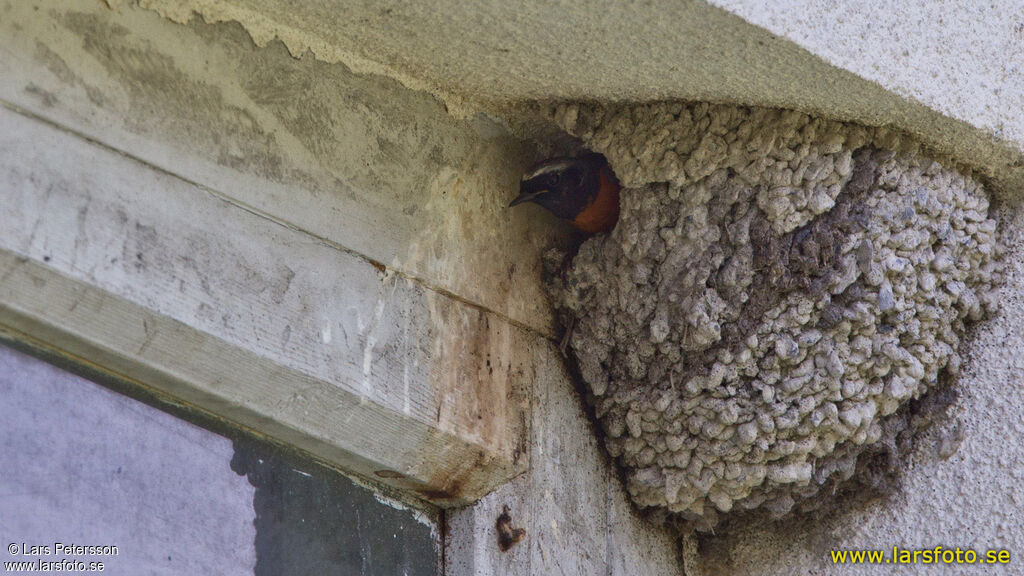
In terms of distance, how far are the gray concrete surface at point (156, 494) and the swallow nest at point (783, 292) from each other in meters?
1.20

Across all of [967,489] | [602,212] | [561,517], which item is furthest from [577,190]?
[967,489]

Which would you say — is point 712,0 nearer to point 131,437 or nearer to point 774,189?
point 774,189

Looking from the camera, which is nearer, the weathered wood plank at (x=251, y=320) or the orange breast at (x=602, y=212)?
the weathered wood plank at (x=251, y=320)

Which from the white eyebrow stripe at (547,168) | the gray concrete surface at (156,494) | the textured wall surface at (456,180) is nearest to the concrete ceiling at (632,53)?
the textured wall surface at (456,180)

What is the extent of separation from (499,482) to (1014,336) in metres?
1.83

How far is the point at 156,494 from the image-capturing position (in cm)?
275

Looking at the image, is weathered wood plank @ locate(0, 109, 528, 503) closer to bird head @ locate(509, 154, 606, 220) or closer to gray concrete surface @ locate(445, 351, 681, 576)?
gray concrete surface @ locate(445, 351, 681, 576)

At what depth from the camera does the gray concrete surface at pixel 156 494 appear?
252 centimetres

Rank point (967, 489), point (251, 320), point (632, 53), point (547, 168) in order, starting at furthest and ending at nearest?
point (547, 168) < point (967, 489) < point (632, 53) < point (251, 320)

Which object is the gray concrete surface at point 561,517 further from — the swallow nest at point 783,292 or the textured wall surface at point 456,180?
the swallow nest at point 783,292

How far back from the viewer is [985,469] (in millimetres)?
3549

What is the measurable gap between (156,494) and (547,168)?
1.83 metres

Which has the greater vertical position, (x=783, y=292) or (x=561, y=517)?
(x=783, y=292)

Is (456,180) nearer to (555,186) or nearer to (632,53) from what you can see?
(555,186)
